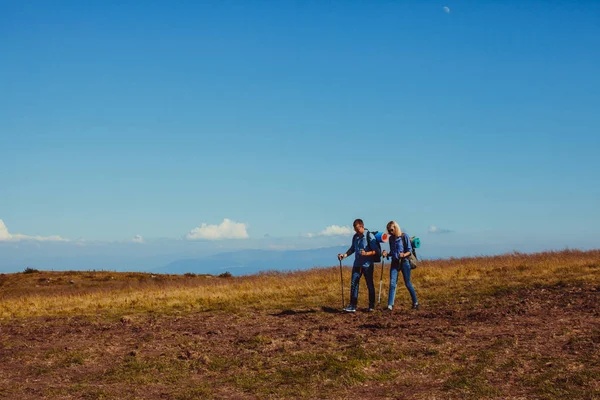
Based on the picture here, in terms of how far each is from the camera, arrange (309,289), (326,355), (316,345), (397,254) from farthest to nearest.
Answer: (309,289) → (397,254) → (316,345) → (326,355)

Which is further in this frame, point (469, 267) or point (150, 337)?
point (469, 267)

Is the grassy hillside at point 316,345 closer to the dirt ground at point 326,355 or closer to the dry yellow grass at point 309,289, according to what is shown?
the dirt ground at point 326,355

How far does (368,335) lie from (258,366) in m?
3.30

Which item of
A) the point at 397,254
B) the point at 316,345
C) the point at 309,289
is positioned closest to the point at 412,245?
the point at 397,254

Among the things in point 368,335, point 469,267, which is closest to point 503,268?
point 469,267

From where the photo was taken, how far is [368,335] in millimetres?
13758

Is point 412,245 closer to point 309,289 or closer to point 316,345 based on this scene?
point 316,345

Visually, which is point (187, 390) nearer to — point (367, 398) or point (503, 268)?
point (367, 398)

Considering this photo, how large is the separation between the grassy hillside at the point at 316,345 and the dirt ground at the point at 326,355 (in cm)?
3

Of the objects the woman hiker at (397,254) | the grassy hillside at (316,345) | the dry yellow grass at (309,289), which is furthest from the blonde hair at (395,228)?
the dry yellow grass at (309,289)

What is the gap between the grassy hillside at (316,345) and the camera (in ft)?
32.6

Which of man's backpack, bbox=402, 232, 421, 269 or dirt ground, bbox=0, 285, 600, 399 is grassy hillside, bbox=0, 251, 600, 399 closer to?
dirt ground, bbox=0, 285, 600, 399

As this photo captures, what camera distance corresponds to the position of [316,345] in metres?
13.0

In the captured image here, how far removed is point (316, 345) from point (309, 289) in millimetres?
11534
